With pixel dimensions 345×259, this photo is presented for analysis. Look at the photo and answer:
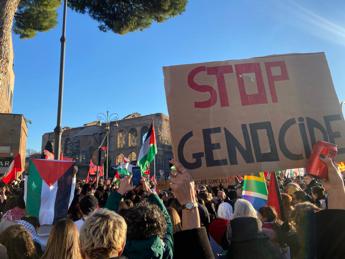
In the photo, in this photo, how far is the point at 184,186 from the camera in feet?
8.63

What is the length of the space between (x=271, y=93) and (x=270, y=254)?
4.75 feet

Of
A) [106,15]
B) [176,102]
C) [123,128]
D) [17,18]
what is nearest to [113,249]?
[176,102]

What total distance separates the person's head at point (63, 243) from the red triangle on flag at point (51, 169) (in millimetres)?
2387

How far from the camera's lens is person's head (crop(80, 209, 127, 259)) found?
231cm

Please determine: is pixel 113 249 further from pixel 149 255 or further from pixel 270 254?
pixel 270 254

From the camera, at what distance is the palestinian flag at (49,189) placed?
4.65 metres

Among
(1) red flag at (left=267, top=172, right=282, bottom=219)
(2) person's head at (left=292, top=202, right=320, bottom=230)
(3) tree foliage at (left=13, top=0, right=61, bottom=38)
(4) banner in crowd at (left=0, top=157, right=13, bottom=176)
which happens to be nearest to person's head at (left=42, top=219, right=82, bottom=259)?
(2) person's head at (left=292, top=202, right=320, bottom=230)

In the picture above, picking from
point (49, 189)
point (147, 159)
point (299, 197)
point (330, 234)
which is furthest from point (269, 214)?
point (147, 159)

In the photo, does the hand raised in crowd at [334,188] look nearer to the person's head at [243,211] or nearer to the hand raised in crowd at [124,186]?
the person's head at [243,211]

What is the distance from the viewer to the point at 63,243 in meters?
2.52

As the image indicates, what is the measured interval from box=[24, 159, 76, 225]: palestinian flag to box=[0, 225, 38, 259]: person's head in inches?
58.6

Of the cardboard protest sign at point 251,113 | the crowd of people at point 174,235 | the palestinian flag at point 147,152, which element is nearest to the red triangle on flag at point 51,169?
the crowd of people at point 174,235

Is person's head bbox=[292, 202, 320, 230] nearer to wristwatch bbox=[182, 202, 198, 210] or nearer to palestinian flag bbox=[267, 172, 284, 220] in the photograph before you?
wristwatch bbox=[182, 202, 198, 210]

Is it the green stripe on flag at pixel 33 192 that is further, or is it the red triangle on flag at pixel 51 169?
the red triangle on flag at pixel 51 169
